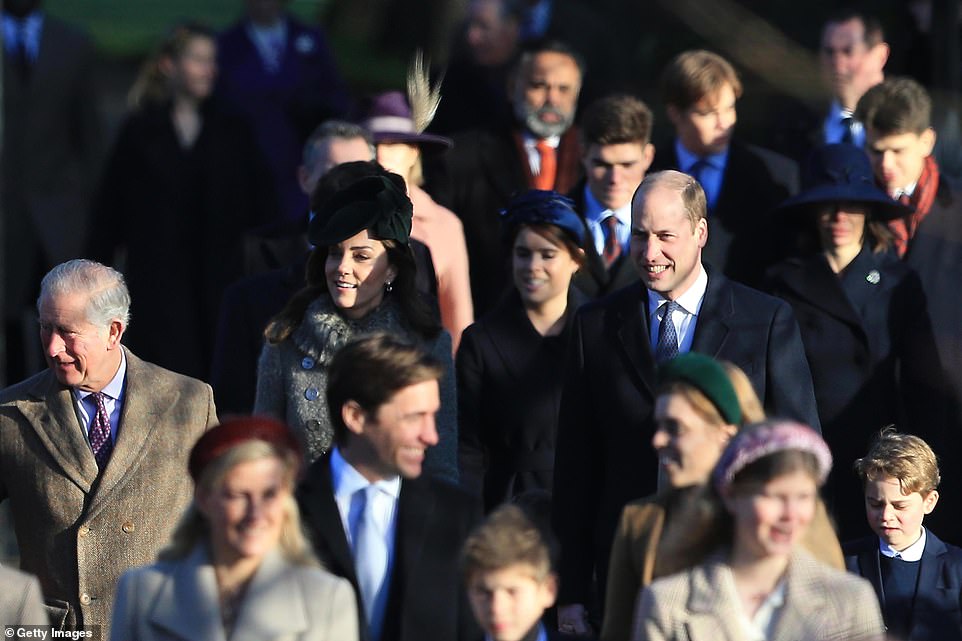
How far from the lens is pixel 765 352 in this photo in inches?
309

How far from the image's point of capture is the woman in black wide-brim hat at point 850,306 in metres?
9.02

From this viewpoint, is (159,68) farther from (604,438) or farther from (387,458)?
(387,458)

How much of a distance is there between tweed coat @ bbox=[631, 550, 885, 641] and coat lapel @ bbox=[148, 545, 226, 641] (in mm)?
1085

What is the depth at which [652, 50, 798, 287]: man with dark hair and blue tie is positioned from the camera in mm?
9852

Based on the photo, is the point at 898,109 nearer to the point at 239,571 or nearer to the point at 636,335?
the point at 636,335

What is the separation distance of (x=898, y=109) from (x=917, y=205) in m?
0.39

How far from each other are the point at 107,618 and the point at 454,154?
3.69m

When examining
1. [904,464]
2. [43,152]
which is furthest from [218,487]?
[43,152]

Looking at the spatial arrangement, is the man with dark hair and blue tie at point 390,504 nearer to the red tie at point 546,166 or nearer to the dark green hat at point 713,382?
the dark green hat at point 713,382

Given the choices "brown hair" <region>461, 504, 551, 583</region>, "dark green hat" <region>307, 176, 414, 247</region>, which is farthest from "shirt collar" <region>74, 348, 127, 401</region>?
"brown hair" <region>461, 504, 551, 583</region>

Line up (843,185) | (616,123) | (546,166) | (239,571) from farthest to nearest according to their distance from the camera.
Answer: (546,166) < (616,123) < (843,185) < (239,571)

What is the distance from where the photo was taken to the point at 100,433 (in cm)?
755

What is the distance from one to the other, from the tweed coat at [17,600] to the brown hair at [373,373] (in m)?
0.96

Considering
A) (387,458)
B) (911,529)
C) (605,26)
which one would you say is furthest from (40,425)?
(605,26)
